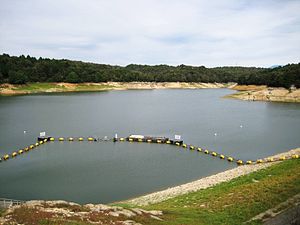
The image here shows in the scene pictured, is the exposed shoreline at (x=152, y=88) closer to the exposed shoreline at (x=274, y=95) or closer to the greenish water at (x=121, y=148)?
the exposed shoreline at (x=274, y=95)

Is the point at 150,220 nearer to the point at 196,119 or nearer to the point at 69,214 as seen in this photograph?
the point at 69,214

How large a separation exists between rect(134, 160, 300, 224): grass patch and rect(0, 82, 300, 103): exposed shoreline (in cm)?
7830

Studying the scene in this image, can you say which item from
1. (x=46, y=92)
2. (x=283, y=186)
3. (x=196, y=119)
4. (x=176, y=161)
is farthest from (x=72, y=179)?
(x=46, y=92)

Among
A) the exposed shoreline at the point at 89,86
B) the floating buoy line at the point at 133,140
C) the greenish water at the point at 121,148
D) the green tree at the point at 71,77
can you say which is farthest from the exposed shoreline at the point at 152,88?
the floating buoy line at the point at 133,140

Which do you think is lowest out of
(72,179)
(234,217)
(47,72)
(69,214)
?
(72,179)

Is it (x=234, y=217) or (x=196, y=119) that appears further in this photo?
(x=196, y=119)

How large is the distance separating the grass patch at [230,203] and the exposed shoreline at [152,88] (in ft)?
257

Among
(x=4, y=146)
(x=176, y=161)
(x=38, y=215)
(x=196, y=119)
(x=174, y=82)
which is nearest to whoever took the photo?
(x=38, y=215)

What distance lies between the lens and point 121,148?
38875 mm

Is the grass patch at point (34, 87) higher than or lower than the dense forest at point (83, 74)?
lower

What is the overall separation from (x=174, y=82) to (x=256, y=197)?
478 feet

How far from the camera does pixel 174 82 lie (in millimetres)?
159625

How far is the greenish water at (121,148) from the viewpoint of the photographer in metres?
25.1

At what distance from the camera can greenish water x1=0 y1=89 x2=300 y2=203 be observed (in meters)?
25.1
